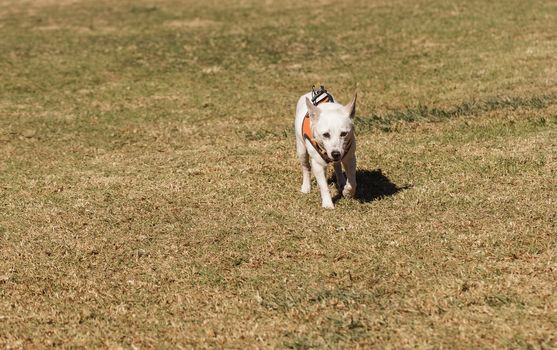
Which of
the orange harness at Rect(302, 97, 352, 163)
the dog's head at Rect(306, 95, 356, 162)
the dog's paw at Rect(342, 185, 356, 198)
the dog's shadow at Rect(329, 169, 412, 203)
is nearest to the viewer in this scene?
the dog's head at Rect(306, 95, 356, 162)

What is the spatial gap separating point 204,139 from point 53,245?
20.8ft

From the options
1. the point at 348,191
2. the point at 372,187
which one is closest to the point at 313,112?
the point at 348,191

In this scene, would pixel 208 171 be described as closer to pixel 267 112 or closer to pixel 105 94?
pixel 267 112

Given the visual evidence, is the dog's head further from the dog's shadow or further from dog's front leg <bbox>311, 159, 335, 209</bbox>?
the dog's shadow

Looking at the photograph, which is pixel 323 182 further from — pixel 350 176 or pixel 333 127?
pixel 333 127

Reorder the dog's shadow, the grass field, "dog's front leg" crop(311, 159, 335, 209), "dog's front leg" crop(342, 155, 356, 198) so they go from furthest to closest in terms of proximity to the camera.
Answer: the dog's shadow < "dog's front leg" crop(311, 159, 335, 209) < "dog's front leg" crop(342, 155, 356, 198) < the grass field

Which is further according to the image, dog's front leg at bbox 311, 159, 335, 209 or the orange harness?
dog's front leg at bbox 311, 159, 335, 209

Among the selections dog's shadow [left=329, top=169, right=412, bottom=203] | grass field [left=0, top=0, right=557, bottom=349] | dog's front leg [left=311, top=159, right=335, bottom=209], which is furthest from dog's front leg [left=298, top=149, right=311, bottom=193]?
dog's front leg [left=311, top=159, right=335, bottom=209]

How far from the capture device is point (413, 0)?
106ft

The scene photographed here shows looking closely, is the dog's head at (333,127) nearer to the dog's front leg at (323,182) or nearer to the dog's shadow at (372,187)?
the dog's front leg at (323,182)

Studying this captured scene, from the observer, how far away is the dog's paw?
11.4 metres

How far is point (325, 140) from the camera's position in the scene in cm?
1024

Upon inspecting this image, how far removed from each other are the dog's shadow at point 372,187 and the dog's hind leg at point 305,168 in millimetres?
591

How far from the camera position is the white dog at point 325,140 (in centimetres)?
1015
